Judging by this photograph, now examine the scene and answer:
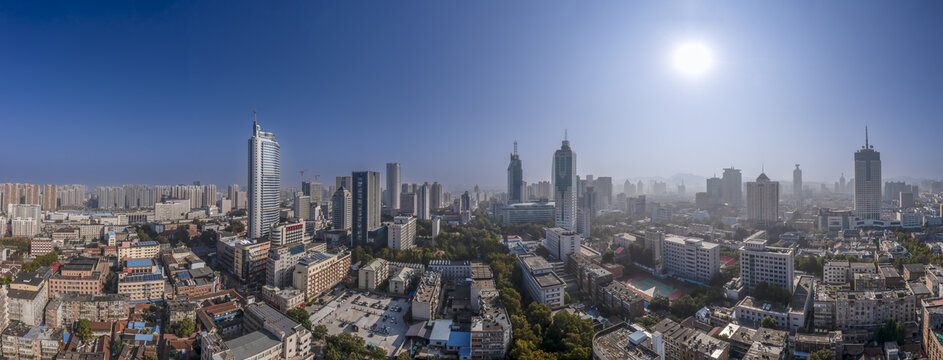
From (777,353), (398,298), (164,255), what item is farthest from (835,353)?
(164,255)

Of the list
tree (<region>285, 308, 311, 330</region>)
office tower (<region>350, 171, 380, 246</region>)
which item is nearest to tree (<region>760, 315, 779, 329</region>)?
tree (<region>285, 308, 311, 330</region>)

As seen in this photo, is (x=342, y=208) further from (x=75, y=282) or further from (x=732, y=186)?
(x=732, y=186)

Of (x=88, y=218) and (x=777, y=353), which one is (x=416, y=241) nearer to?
(x=777, y=353)

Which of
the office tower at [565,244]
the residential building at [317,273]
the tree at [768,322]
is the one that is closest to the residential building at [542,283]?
the office tower at [565,244]

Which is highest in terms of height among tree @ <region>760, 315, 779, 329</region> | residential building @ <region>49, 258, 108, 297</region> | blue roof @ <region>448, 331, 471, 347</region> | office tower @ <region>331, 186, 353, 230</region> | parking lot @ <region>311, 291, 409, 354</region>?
office tower @ <region>331, 186, 353, 230</region>

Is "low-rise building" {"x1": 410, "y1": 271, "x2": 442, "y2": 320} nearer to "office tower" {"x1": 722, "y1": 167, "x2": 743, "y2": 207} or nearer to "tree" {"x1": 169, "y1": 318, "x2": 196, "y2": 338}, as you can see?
"tree" {"x1": 169, "y1": 318, "x2": 196, "y2": 338}

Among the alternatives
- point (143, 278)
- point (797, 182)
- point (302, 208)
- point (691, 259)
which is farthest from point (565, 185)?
point (797, 182)
